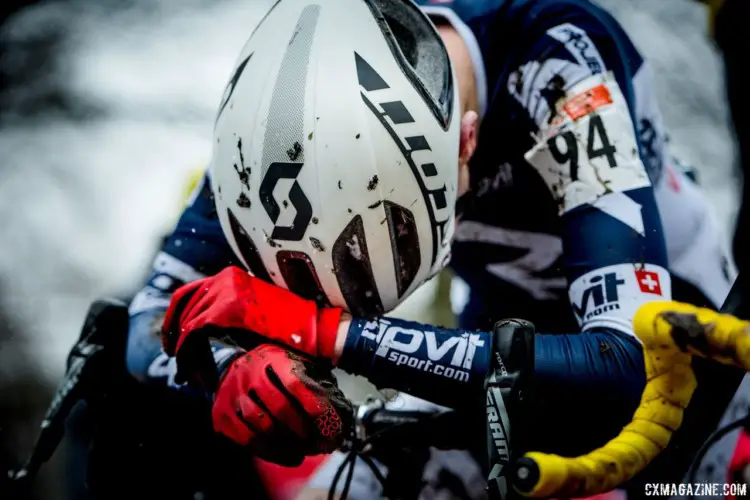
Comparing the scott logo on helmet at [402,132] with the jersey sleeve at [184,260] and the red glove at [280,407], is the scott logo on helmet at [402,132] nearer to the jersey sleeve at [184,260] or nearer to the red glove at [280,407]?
the red glove at [280,407]

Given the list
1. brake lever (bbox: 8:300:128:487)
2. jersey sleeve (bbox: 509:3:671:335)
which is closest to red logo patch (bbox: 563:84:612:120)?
jersey sleeve (bbox: 509:3:671:335)

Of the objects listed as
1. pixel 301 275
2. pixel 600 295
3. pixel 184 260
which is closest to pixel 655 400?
pixel 600 295

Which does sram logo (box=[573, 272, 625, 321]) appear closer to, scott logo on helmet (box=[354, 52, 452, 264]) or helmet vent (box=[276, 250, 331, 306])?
scott logo on helmet (box=[354, 52, 452, 264])

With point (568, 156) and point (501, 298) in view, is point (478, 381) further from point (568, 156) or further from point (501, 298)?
point (501, 298)

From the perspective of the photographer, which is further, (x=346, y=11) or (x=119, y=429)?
(x=119, y=429)

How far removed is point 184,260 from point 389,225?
680 millimetres

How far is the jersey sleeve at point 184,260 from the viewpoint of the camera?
1733 mm

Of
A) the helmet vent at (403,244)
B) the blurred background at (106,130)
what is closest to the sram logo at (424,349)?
the helmet vent at (403,244)

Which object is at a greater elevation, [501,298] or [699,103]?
[501,298]

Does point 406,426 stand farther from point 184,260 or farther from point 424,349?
point 184,260

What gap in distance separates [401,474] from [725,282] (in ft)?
3.29

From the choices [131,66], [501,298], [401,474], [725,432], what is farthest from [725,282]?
[131,66]

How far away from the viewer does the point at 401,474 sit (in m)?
1.56

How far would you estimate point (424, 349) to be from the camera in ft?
4.18
